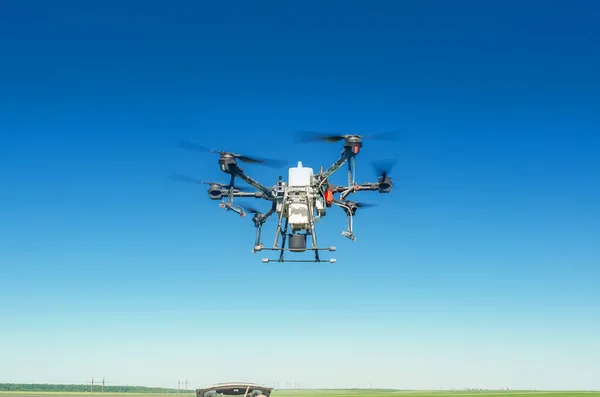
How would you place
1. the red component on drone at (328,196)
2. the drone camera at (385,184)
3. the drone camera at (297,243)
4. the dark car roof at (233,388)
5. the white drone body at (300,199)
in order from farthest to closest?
the drone camera at (385,184) → the red component on drone at (328,196) → the white drone body at (300,199) → the drone camera at (297,243) → the dark car roof at (233,388)

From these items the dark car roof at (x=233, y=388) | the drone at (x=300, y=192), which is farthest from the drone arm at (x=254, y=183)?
the dark car roof at (x=233, y=388)

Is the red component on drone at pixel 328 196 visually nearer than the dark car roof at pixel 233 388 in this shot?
No

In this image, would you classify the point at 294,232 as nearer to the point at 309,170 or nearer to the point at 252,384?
the point at 309,170

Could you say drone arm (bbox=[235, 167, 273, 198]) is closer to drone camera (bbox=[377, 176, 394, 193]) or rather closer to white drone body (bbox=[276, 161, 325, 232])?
white drone body (bbox=[276, 161, 325, 232])

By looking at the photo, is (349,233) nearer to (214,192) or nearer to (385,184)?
(385,184)

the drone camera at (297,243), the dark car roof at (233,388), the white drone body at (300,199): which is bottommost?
the dark car roof at (233,388)

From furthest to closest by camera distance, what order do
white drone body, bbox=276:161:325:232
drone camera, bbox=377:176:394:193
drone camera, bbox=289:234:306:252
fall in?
drone camera, bbox=377:176:394:193 → white drone body, bbox=276:161:325:232 → drone camera, bbox=289:234:306:252

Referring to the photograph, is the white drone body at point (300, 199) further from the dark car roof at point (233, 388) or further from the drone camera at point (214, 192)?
the dark car roof at point (233, 388)

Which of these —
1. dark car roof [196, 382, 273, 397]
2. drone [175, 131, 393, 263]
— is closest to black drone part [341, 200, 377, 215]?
drone [175, 131, 393, 263]

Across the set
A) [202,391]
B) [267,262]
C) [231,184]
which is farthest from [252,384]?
[231,184]

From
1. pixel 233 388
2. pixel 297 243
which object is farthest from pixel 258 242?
pixel 233 388

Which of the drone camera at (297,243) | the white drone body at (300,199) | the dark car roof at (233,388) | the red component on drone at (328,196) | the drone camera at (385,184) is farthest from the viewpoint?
the drone camera at (385,184)
